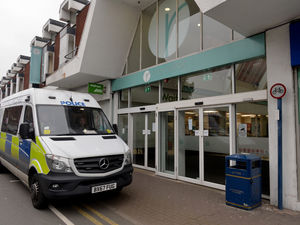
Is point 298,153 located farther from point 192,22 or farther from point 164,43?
point 164,43

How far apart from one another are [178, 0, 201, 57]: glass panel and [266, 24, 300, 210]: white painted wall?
2529 mm

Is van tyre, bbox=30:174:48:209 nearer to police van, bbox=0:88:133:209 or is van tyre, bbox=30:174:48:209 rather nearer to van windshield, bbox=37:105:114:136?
police van, bbox=0:88:133:209

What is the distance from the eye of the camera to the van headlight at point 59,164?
4.30 meters

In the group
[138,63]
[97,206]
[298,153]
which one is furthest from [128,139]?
[298,153]

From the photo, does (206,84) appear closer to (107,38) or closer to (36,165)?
(36,165)

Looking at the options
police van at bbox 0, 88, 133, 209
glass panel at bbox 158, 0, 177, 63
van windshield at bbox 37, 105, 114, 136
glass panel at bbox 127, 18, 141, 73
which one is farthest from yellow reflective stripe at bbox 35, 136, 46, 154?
glass panel at bbox 127, 18, 141, 73

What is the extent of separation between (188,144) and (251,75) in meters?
2.87

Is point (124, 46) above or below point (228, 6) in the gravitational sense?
above

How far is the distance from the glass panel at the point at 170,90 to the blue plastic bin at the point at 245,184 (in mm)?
3407

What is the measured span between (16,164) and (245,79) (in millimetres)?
6455

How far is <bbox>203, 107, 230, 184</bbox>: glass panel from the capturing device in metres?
6.43

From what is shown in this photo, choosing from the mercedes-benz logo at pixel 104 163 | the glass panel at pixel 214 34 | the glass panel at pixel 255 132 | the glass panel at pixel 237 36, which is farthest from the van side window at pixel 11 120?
the glass panel at pixel 237 36

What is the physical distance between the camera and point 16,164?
6.03m

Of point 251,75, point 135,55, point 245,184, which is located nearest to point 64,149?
point 245,184
